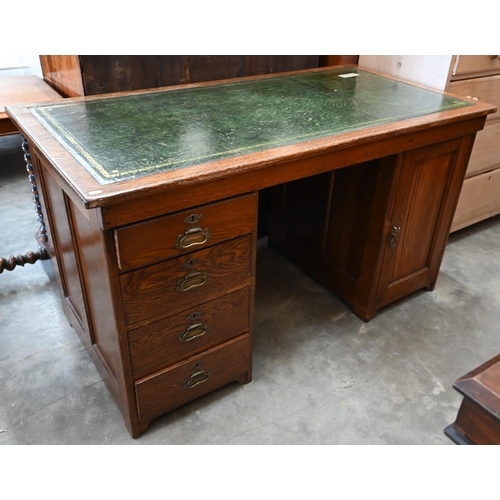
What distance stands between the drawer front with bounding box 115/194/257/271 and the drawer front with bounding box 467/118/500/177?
1450mm

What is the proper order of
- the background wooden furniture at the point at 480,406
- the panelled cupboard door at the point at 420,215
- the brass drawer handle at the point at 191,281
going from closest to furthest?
1. the background wooden furniture at the point at 480,406
2. the brass drawer handle at the point at 191,281
3. the panelled cupboard door at the point at 420,215

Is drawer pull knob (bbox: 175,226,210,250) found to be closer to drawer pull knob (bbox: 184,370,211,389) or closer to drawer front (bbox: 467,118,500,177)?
drawer pull knob (bbox: 184,370,211,389)

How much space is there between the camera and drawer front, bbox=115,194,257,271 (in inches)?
45.2

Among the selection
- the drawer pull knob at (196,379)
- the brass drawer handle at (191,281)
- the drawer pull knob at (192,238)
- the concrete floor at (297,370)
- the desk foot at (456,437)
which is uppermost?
the drawer pull knob at (192,238)

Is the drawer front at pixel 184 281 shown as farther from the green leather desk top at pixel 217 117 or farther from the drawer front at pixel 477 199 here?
Answer: the drawer front at pixel 477 199

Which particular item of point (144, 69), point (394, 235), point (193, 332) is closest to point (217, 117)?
point (144, 69)

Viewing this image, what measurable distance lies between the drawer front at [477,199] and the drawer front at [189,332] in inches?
57.2

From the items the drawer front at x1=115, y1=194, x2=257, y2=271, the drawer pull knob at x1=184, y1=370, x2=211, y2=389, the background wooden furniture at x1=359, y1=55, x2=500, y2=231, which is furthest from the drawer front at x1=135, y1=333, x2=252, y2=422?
the background wooden furniture at x1=359, y1=55, x2=500, y2=231

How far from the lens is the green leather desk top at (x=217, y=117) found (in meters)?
1.22

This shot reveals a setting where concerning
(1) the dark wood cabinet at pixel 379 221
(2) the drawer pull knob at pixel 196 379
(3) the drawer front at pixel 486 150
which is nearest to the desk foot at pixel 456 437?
(2) the drawer pull knob at pixel 196 379

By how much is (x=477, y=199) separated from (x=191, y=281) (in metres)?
1.79

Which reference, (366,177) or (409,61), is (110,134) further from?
(409,61)

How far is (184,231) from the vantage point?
48.1 inches

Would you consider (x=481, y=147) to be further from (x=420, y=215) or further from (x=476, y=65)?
(x=420, y=215)
